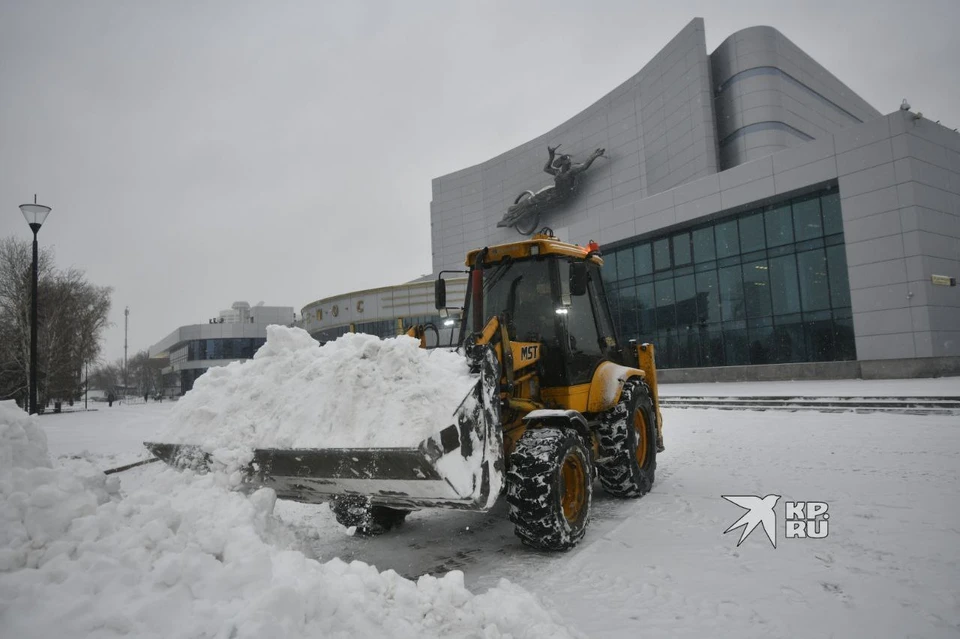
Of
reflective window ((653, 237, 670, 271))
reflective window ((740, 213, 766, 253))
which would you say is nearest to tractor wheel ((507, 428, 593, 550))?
reflective window ((740, 213, 766, 253))

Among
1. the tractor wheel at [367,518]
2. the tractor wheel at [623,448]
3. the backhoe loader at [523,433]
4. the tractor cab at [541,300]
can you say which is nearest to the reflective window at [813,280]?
the backhoe loader at [523,433]

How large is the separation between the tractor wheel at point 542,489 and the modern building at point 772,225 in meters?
22.2

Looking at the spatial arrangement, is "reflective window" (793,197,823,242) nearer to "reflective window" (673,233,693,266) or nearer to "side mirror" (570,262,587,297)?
"reflective window" (673,233,693,266)

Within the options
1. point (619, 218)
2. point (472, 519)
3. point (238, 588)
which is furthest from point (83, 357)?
point (238, 588)

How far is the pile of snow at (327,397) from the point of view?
373 centimetres

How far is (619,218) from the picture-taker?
30641 millimetres

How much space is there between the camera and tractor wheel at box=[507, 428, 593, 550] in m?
4.15

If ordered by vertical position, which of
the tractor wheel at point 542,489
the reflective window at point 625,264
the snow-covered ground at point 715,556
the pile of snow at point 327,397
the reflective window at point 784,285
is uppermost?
the reflective window at point 625,264

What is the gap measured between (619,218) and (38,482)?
99.5ft

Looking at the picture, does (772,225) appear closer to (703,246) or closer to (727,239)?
(727,239)

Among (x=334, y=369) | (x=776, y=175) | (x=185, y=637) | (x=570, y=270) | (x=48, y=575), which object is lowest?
(x=185, y=637)

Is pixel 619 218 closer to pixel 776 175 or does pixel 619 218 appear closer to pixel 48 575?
pixel 776 175

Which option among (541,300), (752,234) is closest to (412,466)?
(541,300)

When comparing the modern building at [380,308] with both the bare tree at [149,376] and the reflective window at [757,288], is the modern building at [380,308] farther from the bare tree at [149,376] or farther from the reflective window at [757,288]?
the bare tree at [149,376]
